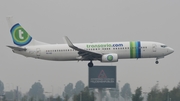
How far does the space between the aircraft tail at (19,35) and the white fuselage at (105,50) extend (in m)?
2.08

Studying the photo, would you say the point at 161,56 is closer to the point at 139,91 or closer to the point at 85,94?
the point at 139,91

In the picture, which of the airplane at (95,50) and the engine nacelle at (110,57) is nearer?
the engine nacelle at (110,57)

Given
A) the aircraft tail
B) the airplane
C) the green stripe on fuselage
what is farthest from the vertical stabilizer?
the green stripe on fuselage

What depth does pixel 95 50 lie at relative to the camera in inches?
3593

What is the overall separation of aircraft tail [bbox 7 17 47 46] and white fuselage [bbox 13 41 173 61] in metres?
2.08

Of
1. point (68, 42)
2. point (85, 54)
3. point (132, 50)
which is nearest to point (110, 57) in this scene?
point (132, 50)

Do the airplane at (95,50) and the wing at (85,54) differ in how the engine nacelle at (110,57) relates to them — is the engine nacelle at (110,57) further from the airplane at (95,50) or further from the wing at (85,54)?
the wing at (85,54)

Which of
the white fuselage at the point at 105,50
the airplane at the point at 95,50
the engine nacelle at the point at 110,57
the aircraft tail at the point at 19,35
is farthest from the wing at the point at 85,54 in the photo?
the aircraft tail at the point at 19,35

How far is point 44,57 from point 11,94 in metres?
104

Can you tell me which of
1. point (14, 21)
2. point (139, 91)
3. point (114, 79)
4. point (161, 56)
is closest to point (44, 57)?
point (14, 21)

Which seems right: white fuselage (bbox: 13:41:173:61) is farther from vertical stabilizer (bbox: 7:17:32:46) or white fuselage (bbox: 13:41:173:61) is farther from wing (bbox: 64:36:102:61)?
vertical stabilizer (bbox: 7:17:32:46)

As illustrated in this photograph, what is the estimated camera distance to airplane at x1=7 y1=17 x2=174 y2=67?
293ft

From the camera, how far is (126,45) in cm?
8969

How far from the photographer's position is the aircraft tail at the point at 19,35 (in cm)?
9581
